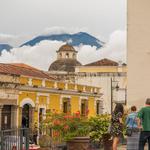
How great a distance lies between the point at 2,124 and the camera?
3259cm

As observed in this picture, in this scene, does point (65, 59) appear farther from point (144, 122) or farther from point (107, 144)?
point (144, 122)

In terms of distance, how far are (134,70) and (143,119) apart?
232cm

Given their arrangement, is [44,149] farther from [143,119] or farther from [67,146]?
[143,119]

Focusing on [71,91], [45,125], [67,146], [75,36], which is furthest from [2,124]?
Answer: [75,36]

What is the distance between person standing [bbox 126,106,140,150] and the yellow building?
67.2 ft

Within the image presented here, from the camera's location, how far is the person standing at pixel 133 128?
11.8 m

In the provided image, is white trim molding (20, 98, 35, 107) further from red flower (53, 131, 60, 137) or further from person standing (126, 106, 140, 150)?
person standing (126, 106, 140, 150)

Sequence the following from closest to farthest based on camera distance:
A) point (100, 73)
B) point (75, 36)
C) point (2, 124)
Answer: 1. point (2, 124)
2. point (100, 73)
3. point (75, 36)

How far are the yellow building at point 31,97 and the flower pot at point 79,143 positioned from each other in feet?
61.8

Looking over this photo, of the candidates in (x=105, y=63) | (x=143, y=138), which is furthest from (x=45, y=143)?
(x=105, y=63)

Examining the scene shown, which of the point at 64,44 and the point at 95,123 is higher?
the point at 64,44

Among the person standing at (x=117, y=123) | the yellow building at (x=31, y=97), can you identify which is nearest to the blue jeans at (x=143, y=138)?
the person standing at (x=117, y=123)

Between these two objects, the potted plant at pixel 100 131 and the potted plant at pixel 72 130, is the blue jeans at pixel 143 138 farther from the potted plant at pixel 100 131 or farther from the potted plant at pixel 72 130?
the potted plant at pixel 100 131

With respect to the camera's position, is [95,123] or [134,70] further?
[95,123]
